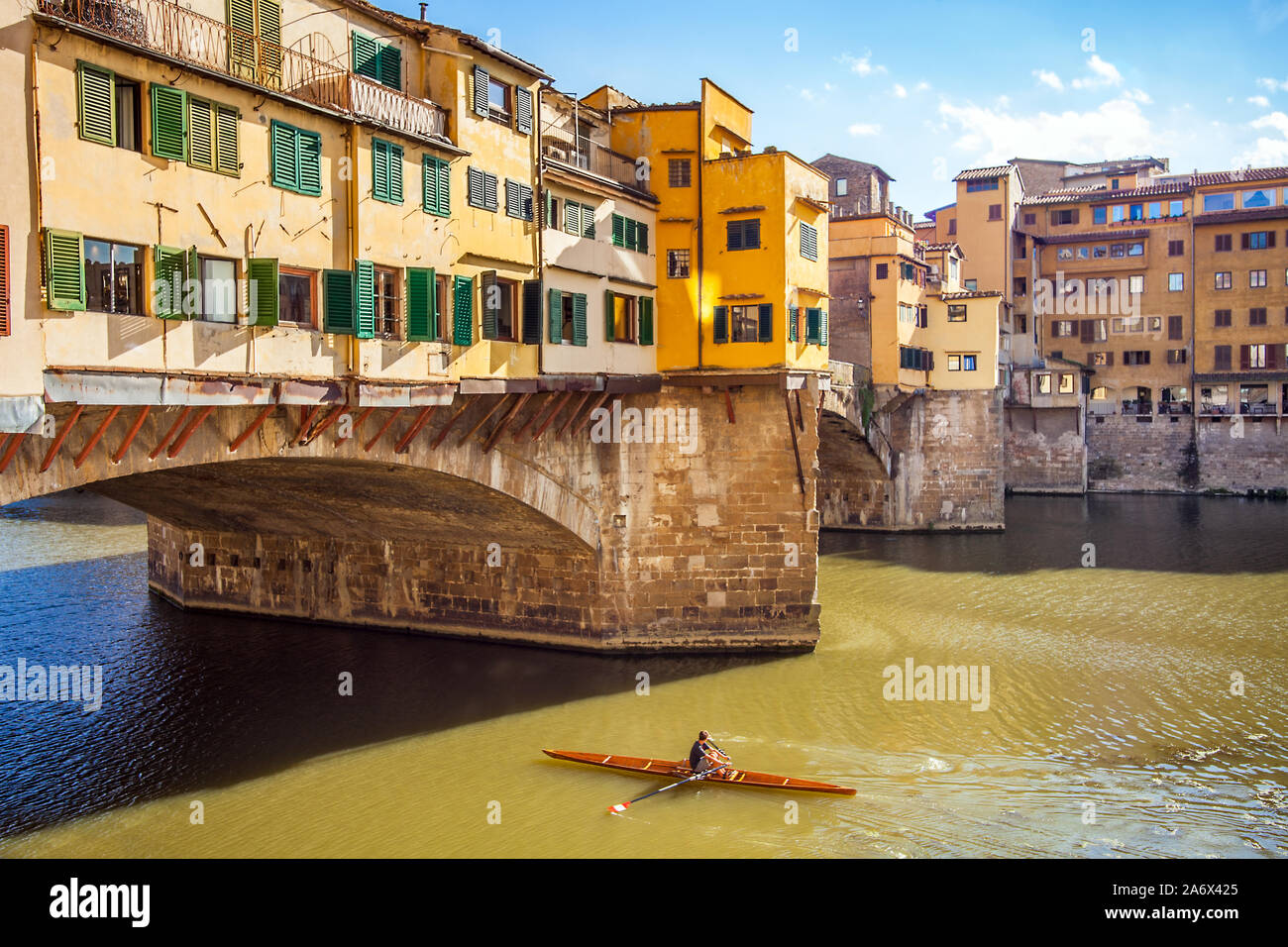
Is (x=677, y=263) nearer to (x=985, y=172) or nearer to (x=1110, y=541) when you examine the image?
(x=1110, y=541)

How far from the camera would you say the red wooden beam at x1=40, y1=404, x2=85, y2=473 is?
44.5 feet

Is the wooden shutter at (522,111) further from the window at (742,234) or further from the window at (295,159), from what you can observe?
the window at (742,234)

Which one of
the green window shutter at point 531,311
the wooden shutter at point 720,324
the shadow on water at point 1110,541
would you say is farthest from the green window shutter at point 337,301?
the shadow on water at point 1110,541

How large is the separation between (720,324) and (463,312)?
850cm

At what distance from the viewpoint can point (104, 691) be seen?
22.5 meters

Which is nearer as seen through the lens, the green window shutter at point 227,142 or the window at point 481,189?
the green window shutter at point 227,142

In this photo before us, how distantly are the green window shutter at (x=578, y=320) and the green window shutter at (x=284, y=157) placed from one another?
8133 mm

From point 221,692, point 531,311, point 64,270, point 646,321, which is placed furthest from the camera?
point 646,321

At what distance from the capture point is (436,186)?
19.6m

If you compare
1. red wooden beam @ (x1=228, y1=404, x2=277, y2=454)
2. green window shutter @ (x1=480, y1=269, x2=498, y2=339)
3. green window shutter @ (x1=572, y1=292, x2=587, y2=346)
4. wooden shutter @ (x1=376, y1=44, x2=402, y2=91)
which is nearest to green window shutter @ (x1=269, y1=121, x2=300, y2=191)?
wooden shutter @ (x1=376, y1=44, x2=402, y2=91)

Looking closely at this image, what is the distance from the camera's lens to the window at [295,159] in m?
16.2

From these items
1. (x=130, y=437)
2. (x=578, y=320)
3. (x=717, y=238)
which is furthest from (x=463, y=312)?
(x=717, y=238)

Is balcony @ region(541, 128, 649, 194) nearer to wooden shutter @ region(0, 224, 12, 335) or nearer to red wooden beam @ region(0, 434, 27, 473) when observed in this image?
wooden shutter @ region(0, 224, 12, 335)
